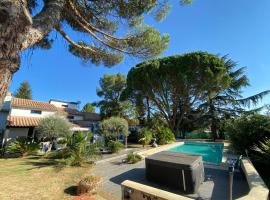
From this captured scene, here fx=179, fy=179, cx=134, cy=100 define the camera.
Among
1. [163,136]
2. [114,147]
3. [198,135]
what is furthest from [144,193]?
[198,135]

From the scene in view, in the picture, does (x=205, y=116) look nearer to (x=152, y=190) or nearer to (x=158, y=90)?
(x=158, y=90)

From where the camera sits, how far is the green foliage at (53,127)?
14.5 m

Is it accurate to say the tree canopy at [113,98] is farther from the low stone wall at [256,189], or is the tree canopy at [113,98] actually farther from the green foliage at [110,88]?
the low stone wall at [256,189]

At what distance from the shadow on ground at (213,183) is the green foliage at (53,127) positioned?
814 centimetres

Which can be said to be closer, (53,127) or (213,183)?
(213,183)

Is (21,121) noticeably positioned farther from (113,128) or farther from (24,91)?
(24,91)

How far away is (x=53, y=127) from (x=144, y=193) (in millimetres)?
12448

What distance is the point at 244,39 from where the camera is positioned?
14.1 m

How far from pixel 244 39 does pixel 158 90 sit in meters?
14.9

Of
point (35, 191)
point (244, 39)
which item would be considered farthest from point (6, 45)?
point (244, 39)

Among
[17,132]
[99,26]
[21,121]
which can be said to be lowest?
[17,132]

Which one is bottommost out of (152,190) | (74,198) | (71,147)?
(74,198)

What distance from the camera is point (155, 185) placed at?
24.4 feet

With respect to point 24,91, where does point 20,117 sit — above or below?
below
